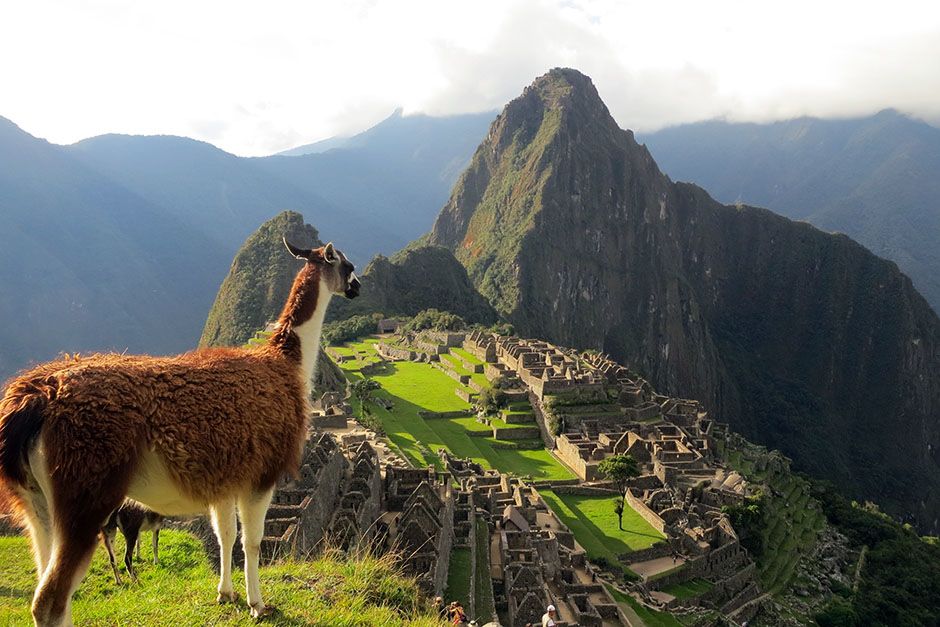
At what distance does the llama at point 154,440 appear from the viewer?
3.50 m

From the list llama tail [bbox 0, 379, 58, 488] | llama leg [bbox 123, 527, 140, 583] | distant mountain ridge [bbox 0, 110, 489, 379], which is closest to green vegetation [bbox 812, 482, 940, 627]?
llama leg [bbox 123, 527, 140, 583]

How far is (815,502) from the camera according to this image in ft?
126

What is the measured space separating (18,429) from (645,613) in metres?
19.4

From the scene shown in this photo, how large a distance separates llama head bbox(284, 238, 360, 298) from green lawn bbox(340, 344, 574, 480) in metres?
20.2

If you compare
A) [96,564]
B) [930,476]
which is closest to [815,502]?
[96,564]

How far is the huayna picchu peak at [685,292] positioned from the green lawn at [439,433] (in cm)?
5757

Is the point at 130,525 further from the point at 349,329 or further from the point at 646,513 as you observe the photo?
the point at 349,329

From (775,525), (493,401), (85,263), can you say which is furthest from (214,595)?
(85,263)

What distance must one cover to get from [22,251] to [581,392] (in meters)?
83.4

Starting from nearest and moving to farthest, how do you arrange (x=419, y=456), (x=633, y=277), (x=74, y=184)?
(x=419, y=456), (x=74, y=184), (x=633, y=277)

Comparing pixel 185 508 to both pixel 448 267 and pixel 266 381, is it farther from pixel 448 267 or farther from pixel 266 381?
pixel 448 267

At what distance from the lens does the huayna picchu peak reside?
113688 mm

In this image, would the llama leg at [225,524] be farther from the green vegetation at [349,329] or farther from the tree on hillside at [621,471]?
the green vegetation at [349,329]

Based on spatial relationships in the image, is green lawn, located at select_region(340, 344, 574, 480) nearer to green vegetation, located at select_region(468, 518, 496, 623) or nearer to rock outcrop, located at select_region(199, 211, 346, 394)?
green vegetation, located at select_region(468, 518, 496, 623)
